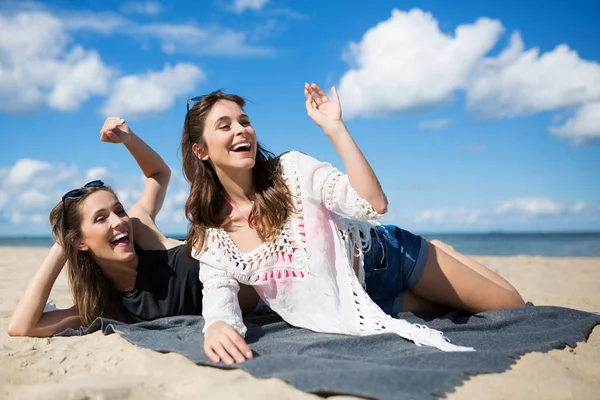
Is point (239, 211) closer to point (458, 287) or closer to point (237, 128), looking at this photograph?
point (237, 128)

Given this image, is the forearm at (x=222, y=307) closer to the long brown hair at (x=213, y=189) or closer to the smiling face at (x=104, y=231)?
the long brown hair at (x=213, y=189)

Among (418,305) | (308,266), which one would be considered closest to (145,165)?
(308,266)

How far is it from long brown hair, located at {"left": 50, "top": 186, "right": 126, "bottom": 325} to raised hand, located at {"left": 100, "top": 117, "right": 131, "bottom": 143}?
49 centimetres

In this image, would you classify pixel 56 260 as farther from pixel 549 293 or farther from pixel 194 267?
pixel 549 293

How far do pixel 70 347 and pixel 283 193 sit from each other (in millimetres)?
1943

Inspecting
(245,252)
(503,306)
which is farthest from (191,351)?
(503,306)

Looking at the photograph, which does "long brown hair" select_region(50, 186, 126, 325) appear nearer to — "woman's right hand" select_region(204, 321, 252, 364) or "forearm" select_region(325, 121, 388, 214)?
"woman's right hand" select_region(204, 321, 252, 364)

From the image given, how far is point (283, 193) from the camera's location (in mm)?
4004

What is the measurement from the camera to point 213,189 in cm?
427

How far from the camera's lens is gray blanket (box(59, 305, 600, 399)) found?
2.77m

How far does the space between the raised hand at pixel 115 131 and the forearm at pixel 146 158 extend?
0.06 m

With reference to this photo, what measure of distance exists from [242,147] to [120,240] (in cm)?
132

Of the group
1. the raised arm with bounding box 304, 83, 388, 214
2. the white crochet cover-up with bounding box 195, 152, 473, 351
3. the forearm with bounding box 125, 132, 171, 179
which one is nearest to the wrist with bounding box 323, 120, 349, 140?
the raised arm with bounding box 304, 83, 388, 214

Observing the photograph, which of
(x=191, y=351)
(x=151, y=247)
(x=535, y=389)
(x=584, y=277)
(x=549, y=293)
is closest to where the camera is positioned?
(x=535, y=389)
